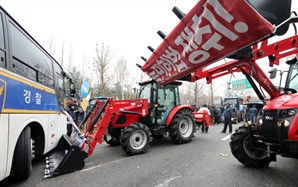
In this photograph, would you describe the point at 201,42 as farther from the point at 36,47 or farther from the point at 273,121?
the point at 36,47

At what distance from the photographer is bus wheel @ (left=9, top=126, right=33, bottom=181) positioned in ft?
10.8

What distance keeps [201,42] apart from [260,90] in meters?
2.49

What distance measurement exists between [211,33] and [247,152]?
9.24ft

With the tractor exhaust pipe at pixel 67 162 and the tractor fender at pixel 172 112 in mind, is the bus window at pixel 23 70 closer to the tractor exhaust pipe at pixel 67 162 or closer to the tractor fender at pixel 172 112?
the tractor exhaust pipe at pixel 67 162

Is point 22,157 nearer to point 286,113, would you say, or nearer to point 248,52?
point 286,113

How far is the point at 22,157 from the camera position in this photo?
3318mm

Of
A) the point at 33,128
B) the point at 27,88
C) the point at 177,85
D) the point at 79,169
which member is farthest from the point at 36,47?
the point at 177,85

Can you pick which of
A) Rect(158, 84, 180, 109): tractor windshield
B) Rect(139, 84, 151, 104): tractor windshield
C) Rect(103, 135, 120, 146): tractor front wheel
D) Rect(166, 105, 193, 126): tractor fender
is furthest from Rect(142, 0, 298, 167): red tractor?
Rect(103, 135, 120, 146): tractor front wheel

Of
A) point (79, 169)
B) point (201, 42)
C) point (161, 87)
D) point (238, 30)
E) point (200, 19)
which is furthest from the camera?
point (161, 87)

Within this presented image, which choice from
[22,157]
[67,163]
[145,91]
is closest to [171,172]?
[67,163]

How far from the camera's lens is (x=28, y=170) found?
3545 mm

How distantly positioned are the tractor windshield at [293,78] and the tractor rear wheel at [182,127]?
11.4 feet

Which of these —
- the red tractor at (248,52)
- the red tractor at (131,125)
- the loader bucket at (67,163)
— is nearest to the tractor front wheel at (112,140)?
the red tractor at (131,125)

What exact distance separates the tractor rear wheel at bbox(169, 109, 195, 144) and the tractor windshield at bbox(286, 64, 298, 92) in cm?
348
